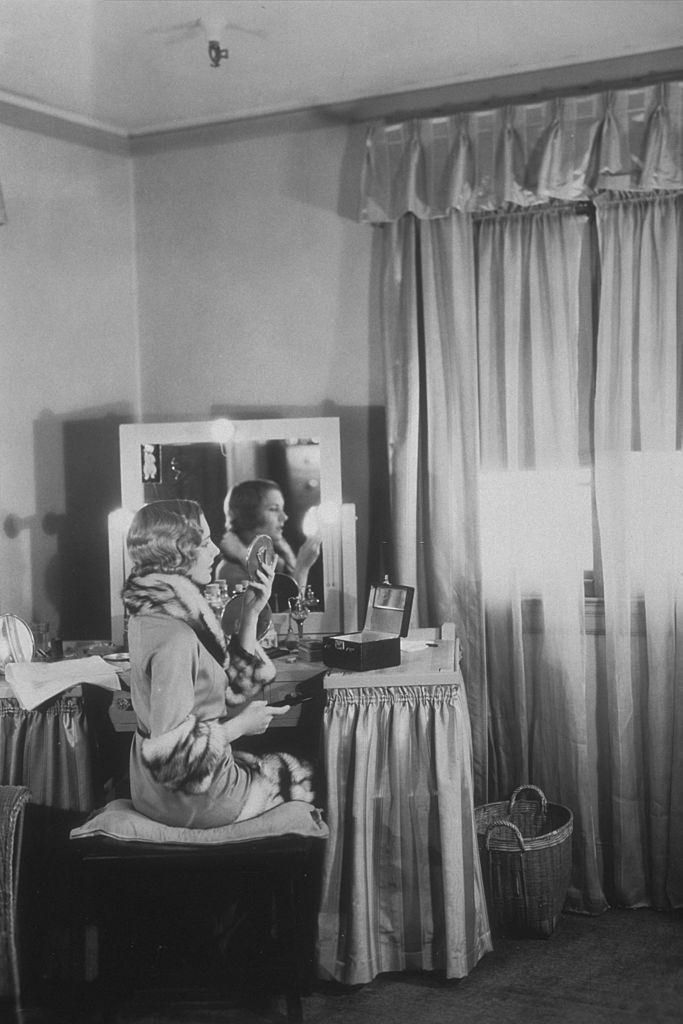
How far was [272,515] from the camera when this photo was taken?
133 inches

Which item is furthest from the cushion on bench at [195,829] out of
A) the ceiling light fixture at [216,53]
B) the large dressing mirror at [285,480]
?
the ceiling light fixture at [216,53]

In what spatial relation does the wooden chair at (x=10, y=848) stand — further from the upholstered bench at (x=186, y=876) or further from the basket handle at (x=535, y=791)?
the basket handle at (x=535, y=791)

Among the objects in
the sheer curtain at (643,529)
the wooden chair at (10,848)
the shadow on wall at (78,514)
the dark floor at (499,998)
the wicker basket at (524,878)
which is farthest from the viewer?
the shadow on wall at (78,514)

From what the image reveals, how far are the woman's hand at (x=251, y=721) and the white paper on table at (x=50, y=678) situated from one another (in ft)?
1.25

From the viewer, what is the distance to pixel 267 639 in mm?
3170

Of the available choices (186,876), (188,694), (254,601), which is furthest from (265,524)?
(186,876)

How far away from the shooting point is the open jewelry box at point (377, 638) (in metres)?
2.87

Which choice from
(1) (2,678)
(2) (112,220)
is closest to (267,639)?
(1) (2,678)

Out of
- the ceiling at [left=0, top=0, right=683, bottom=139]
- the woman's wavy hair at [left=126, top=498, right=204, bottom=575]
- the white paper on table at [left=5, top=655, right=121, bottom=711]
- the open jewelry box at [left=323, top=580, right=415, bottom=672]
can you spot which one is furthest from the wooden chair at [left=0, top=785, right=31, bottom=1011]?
the ceiling at [left=0, top=0, right=683, bottom=139]

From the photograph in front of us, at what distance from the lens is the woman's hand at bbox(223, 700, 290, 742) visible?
9.14ft

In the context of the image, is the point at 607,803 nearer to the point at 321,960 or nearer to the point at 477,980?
the point at 477,980

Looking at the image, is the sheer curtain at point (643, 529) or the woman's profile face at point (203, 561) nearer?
the woman's profile face at point (203, 561)

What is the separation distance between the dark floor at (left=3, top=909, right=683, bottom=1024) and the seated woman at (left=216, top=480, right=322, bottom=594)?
123 cm

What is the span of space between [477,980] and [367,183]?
8.33 feet
